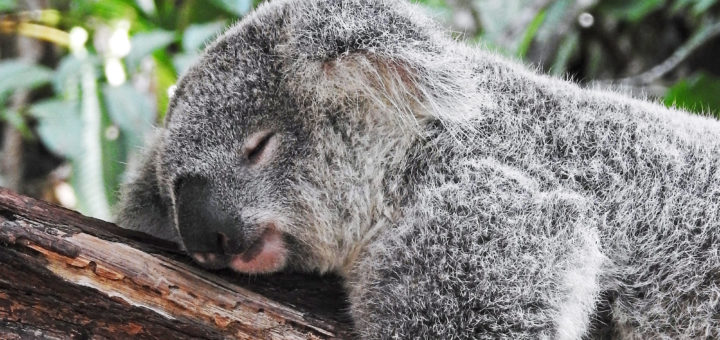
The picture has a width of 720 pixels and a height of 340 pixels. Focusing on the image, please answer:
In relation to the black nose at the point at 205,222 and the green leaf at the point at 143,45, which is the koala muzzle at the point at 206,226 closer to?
the black nose at the point at 205,222

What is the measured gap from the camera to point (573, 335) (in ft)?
5.93

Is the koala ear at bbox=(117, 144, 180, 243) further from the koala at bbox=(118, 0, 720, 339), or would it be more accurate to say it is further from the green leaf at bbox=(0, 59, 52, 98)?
the green leaf at bbox=(0, 59, 52, 98)

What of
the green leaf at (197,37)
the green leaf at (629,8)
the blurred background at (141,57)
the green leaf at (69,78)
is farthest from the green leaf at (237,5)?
the green leaf at (629,8)

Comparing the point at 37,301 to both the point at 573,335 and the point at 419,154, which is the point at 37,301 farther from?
the point at 573,335

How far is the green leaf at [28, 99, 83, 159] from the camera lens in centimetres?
300

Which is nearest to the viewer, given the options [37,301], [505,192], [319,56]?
[37,301]

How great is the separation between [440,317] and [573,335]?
0.33m

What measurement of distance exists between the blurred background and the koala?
458 millimetres

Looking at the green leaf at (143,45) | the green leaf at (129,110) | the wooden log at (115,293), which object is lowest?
the wooden log at (115,293)

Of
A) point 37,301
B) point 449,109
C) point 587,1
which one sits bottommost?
point 37,301

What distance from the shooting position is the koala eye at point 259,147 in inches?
79.7

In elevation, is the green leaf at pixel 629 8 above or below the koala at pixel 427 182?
above

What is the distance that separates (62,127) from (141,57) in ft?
1.42

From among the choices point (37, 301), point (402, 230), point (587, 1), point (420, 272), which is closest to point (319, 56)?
point (402, 230)
